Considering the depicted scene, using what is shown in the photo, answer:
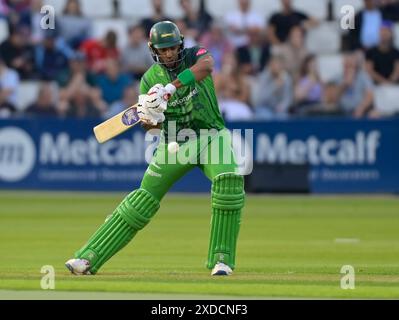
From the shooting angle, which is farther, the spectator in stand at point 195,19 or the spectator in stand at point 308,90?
the spectator in stand at point 195,19

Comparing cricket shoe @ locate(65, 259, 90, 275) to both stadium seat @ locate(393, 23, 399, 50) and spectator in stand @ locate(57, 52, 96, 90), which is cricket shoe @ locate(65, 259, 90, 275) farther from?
stadium seat @ locate(393, 23, 399, 50)

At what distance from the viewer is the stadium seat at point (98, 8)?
2323cm

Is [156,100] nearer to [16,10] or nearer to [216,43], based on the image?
[216,43]

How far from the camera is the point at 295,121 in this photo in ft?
65.7

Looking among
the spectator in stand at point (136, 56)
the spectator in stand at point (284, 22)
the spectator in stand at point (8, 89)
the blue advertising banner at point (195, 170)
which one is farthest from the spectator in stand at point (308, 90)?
the spectator in stand at point (8, 89)

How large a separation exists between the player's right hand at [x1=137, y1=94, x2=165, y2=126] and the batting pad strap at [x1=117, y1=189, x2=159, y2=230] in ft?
1.93

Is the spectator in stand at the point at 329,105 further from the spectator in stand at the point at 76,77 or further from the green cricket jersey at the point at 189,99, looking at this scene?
the green cricket jersey at the point at 189,99

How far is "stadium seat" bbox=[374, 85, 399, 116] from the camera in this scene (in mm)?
21609

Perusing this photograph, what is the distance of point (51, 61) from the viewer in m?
21.7

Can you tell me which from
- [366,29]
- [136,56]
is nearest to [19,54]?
[136,56]

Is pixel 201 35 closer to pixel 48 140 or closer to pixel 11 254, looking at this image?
pixel 48 140

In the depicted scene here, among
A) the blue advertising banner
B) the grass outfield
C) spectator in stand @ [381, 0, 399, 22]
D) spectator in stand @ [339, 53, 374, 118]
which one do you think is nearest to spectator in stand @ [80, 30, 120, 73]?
the blue advertising banner

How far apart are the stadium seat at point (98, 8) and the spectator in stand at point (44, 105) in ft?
8.03

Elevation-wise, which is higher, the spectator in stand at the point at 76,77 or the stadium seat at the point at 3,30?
the stadium seat at the point at 3,30
